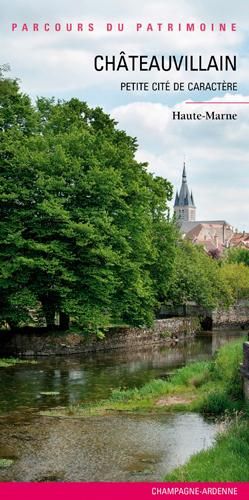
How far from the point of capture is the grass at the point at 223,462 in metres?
12.5

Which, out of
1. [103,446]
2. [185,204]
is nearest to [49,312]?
[103,446]

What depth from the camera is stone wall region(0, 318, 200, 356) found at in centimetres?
3788

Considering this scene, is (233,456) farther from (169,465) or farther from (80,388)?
(80,388)

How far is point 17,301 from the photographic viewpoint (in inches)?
1403

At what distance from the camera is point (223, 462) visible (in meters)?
13.3

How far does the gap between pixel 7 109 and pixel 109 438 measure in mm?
24222

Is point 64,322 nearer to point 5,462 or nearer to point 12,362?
point 12,362

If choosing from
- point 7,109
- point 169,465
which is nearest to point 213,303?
point 7,109

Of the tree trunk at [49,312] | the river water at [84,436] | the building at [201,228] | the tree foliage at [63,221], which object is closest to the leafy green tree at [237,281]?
the tree foliage at [63,221]

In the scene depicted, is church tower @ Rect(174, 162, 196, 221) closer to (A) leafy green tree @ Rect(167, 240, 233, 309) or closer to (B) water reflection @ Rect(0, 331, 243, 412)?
(A) leafy green tree @ Rect(167, 240, 233, 309)

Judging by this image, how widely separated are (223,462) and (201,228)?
5447 inches

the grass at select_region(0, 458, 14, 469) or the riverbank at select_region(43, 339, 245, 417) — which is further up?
the riverbank at select_region(43, 339, 245, 417)

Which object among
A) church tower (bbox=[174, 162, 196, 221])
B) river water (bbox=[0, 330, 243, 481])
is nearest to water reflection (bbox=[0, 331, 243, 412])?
river water (bbox=[0, 330, 243, 481])

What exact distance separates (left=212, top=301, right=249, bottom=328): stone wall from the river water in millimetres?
35045
